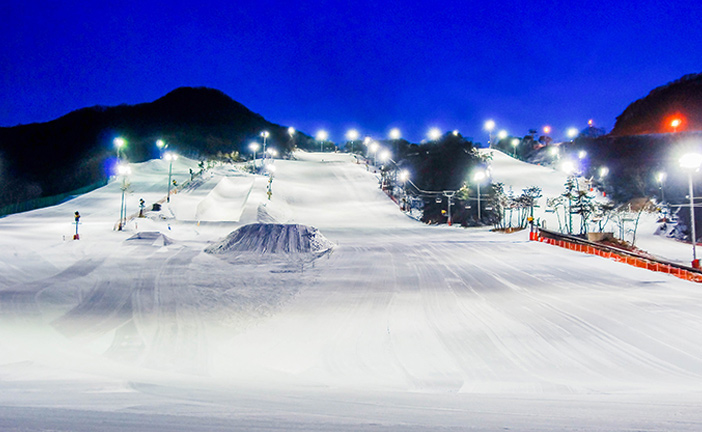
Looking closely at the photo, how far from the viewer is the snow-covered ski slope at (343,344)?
3.70 meters

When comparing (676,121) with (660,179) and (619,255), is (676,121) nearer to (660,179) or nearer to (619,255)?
(660,179)

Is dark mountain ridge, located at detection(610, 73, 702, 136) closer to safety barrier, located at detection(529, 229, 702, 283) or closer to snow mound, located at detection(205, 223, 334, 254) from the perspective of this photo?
safety barrier, located at detection(529, 229, 702, 283)

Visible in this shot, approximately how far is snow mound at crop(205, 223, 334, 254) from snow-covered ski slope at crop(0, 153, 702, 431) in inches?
68.5

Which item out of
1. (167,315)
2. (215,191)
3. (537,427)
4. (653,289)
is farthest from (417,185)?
(537,427)

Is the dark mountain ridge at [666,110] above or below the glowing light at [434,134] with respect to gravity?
above

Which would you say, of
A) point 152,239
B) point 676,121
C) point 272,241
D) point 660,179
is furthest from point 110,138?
point 660,179

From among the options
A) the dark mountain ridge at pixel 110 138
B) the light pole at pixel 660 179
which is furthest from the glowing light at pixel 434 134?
the dark mountain ridge at pixel 110 138

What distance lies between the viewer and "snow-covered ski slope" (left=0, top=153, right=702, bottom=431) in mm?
3697

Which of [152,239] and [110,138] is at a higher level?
[110,138]

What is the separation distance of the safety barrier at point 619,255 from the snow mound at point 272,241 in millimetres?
10629

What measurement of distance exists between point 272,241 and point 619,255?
13633 mm

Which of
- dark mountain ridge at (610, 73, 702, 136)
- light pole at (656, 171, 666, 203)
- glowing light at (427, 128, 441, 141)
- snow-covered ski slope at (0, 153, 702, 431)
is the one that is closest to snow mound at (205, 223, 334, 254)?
snow-covered ski slope at (0, 153, 702, 431)

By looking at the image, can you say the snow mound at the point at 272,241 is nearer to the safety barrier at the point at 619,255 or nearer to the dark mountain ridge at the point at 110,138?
the safety barrier at the point at 619,255

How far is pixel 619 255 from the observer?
16.5 m
